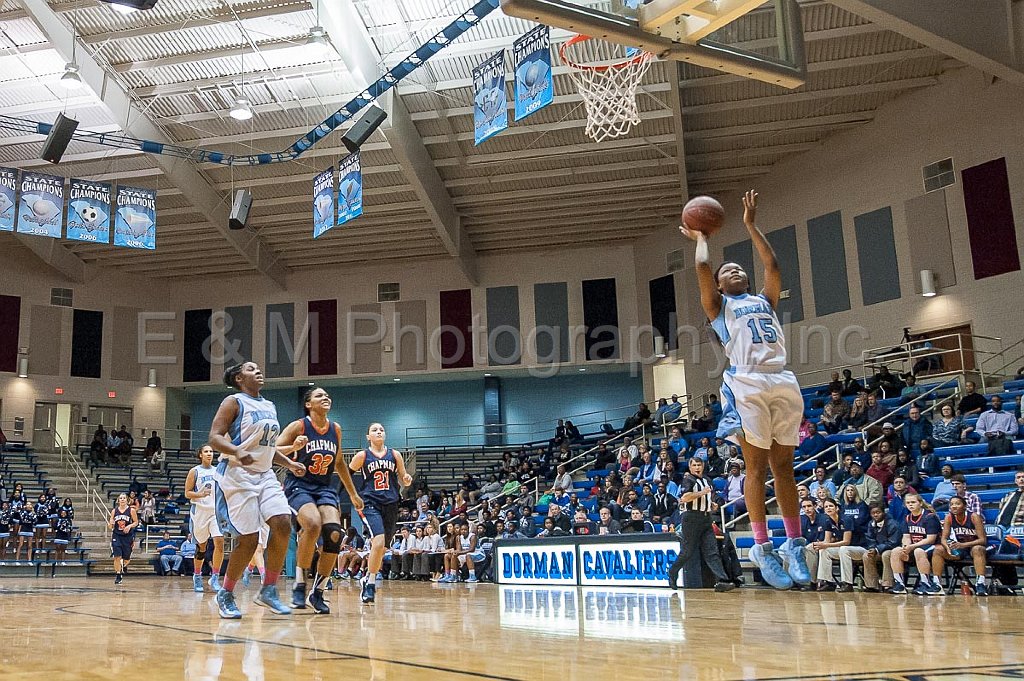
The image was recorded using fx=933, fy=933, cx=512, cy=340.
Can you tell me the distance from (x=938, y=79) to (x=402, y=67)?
441 inches

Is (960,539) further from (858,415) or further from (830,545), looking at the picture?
(858,415)

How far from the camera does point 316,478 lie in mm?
7461

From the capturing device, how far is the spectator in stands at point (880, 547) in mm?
10367

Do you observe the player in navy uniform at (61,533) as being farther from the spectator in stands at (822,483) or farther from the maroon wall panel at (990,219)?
the maroon wall panel at (990,219)

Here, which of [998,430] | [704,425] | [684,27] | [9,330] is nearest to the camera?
[684,27]

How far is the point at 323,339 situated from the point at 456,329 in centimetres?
432

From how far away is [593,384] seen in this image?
A: 29.5 meters

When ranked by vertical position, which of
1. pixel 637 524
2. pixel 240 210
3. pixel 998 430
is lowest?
pixel 637 524

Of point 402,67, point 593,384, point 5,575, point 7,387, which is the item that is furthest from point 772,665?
point 7,387

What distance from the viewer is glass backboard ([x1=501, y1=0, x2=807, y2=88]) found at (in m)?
6.33

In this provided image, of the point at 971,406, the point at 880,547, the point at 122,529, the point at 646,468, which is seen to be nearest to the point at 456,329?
the point at 646,468

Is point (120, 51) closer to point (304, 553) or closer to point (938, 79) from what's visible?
point (304, 553)

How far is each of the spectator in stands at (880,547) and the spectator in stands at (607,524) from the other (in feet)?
14.2

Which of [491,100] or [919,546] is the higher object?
[491,100]
